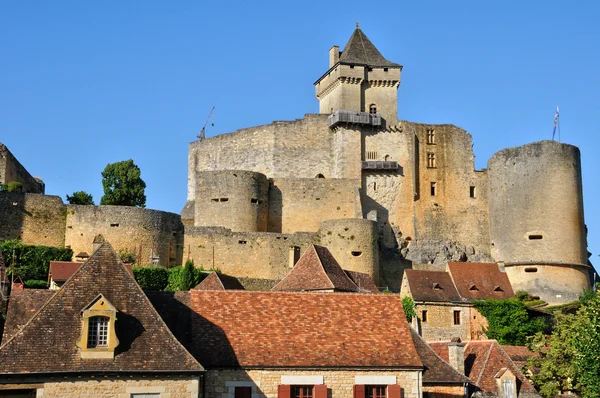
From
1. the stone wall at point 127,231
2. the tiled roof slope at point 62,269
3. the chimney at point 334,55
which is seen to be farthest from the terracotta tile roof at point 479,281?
the tiled roof slope at point 62,269

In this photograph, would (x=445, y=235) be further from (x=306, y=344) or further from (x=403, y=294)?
(x=306, y=344)

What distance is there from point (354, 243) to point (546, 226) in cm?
1318

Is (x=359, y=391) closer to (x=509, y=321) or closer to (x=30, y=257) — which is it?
(x=509, y=321)

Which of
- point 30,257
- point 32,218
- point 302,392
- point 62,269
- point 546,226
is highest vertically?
point 546,226

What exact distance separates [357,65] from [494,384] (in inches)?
1528

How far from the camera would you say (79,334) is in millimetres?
21922

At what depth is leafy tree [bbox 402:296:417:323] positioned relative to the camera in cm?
4828

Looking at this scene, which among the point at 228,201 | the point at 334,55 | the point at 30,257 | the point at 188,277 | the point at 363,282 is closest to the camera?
the point at 363,282

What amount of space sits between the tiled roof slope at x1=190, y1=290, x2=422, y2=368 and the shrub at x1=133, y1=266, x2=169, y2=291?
24116 mm

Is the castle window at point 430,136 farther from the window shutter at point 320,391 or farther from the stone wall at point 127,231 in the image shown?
the window shutter at point 320,391

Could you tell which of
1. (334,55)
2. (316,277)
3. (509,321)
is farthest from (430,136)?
(316,277)

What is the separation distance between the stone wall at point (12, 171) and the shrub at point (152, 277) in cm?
1221

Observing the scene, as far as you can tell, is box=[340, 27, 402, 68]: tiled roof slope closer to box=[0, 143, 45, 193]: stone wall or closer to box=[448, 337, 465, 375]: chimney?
box=[0, 143, 45, 193]: stone wall

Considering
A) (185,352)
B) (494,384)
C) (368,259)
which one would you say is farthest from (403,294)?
(185,352)
